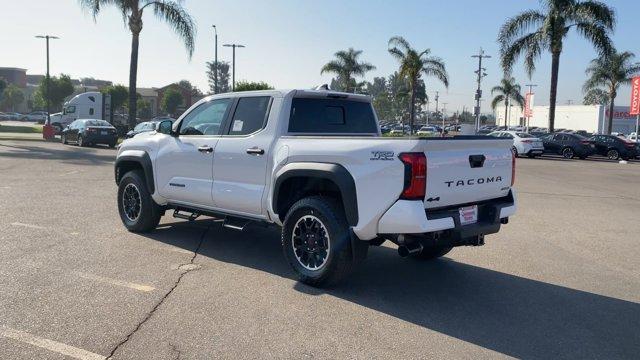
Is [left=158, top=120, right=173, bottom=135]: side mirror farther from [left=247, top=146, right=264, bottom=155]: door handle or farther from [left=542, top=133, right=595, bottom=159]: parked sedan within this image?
[left=542, top=133, right=595, bottom=159]: parked sedan

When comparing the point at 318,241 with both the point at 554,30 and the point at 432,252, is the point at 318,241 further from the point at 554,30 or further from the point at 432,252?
the point at 554,30

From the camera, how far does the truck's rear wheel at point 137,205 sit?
24.9 ft

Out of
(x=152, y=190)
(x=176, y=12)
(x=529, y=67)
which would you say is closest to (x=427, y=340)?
(x=152, y=190)

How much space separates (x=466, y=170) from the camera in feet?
16.8

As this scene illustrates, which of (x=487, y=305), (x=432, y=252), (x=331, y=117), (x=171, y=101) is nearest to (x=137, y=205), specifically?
(x=331, y=117)

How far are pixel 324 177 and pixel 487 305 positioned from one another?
192 centimetres

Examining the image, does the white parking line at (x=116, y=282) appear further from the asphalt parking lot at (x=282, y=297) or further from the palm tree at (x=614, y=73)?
the palm tree at (x=614, y=73)

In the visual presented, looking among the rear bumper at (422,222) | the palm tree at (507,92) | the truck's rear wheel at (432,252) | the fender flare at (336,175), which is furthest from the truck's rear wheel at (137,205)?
Answer: the palm tree at (507,92)

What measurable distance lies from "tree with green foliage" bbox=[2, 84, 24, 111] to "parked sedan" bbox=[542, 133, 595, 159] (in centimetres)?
10629

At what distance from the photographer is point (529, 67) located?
32031mm

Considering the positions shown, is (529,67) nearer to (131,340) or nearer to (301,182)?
(301,182)

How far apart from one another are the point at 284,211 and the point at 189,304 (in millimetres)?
1446

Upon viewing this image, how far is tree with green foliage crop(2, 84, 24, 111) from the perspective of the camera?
109 metres

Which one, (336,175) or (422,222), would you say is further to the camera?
(336,175)
